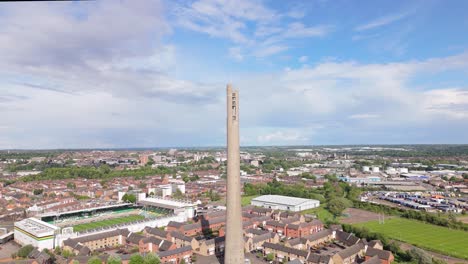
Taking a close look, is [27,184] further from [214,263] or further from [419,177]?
[419,177]

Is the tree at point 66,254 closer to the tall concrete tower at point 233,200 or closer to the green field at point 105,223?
the green field at point 105,223

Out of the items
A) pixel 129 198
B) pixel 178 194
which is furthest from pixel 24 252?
pixel 178 194

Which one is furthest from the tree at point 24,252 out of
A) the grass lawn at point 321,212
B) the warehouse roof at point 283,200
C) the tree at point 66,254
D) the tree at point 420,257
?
the grass lawn at point 321,212

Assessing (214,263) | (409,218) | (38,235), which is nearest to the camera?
(214,263)

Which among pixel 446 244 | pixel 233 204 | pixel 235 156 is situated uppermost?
pixel 235 156

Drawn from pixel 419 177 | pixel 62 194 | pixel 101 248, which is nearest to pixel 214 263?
pixel 101 248

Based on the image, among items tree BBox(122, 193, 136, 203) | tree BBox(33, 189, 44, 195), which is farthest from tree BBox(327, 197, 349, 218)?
tree BBox(33, 189, 44, 195)

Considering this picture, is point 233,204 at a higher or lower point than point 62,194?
higher
